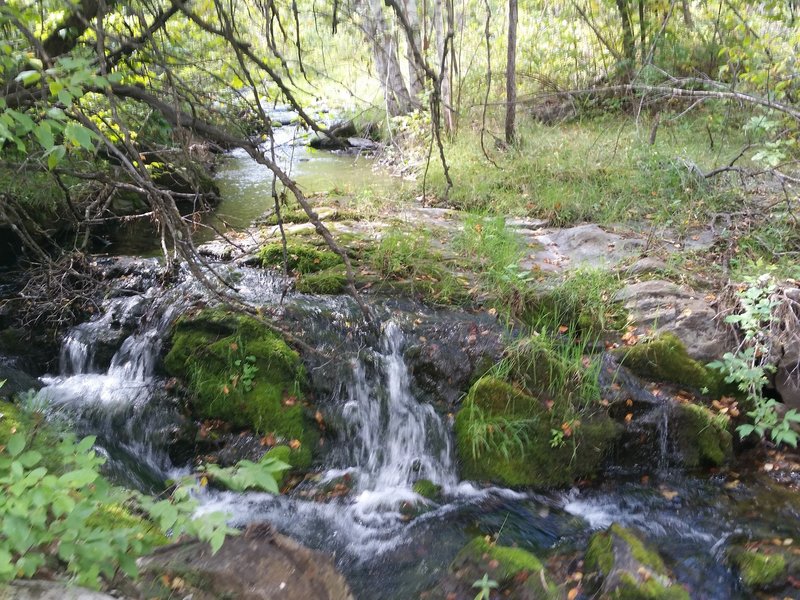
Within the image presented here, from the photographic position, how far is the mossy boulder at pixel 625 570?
270 centimetres

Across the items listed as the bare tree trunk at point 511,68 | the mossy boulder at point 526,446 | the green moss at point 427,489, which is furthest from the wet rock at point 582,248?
the bare tree trunk at point 511,68

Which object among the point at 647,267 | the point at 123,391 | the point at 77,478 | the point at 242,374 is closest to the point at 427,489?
the point at 242,374

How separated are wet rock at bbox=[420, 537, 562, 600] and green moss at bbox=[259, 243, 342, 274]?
3.36m

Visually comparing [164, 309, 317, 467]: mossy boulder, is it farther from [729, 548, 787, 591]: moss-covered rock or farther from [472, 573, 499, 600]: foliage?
[729, 548, 787, 591]: moss-covered rock

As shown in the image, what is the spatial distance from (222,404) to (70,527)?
2859 mm

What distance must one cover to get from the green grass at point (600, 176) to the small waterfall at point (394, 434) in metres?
3.90

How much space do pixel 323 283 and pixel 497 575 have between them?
316 cm

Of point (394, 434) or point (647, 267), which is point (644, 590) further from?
point (647, 267)

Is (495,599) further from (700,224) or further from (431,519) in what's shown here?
(700,224)

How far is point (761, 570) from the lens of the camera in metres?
3.02

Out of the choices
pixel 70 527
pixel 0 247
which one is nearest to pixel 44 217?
pixel 0 247

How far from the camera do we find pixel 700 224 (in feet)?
20.6

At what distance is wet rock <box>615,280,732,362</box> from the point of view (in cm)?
436

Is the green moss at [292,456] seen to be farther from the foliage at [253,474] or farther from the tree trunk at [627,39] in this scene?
the tree trunk at [627,39]
